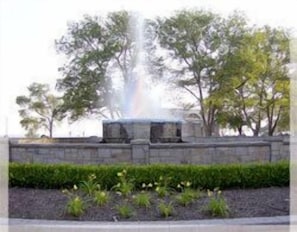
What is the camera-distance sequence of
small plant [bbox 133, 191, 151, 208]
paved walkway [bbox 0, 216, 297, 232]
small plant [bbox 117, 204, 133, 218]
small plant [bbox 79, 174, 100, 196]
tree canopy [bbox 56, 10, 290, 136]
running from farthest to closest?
tree canopy [bbox 56, 10, 290, 136] < small plant [bbox 79, 174, 100, 196] < small plant [bbox 133, 191, 151, 208] < small plant [bbox 117, 204, 133, 218] < paved walkway [bbox 0, 216, 297, 232]

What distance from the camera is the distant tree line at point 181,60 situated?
43.8ft

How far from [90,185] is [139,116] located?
227 inches

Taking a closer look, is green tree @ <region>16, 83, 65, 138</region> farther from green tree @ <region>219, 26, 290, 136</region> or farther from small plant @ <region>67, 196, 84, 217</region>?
small plant @ <region>67, 196, 84, 217</region>

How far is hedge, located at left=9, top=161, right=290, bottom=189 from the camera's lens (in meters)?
4.37

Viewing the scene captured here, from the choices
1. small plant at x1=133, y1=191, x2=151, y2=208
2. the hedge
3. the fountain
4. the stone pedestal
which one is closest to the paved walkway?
small plant at x1=133, y1=191, x2=151, y2=208

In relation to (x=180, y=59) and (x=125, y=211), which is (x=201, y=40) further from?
(x=125, y=211)

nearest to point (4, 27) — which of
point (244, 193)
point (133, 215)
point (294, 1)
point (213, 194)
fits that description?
point (294, 1)

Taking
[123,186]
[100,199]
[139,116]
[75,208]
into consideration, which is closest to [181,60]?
[139,116]

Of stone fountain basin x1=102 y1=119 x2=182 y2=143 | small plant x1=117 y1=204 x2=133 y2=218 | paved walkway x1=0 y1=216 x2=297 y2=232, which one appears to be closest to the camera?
paved walkway x1=0 y1=216 x2=297 y2=232

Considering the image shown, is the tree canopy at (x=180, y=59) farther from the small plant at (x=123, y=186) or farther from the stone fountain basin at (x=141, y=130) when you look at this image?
the small plant at (x=123, y=186)

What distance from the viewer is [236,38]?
44.1 feet

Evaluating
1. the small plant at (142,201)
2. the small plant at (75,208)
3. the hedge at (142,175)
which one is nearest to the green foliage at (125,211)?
the small plant at (142,201)

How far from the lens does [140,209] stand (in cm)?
354

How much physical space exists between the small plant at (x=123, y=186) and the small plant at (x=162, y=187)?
249 mm
